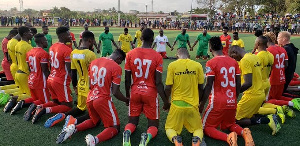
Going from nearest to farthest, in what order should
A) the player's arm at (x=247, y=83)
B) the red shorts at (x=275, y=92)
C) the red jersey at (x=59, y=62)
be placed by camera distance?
the player's arm at (x=247, y=83)
the red jersey at (x=59, y=62)
the red shorts at (x=275, y=92)

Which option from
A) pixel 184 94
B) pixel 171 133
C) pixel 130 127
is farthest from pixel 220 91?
pixel 130 127

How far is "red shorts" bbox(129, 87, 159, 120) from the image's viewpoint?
4461 mm

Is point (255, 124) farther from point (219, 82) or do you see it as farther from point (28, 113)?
point (28, 113)

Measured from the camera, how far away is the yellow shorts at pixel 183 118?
430cm

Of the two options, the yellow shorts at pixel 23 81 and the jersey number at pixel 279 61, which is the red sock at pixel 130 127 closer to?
the yellow shorts at pixel 23 81

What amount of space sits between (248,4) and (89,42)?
2288 inches

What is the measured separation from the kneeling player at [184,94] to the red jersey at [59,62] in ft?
7.99

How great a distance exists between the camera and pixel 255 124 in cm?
493

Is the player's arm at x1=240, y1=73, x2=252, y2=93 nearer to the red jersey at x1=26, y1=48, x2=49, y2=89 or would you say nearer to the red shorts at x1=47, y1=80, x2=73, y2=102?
the red shorts at x1=47, y1=80, x2=73, y2=102

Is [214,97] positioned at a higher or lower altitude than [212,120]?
higher

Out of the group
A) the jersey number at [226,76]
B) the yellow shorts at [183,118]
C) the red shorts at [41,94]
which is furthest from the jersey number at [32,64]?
the jersey number at [226,76]

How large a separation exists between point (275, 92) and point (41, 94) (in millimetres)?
5821

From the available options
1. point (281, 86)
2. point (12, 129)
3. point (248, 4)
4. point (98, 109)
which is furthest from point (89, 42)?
point (248, 4)

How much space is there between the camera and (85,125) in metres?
4.82
